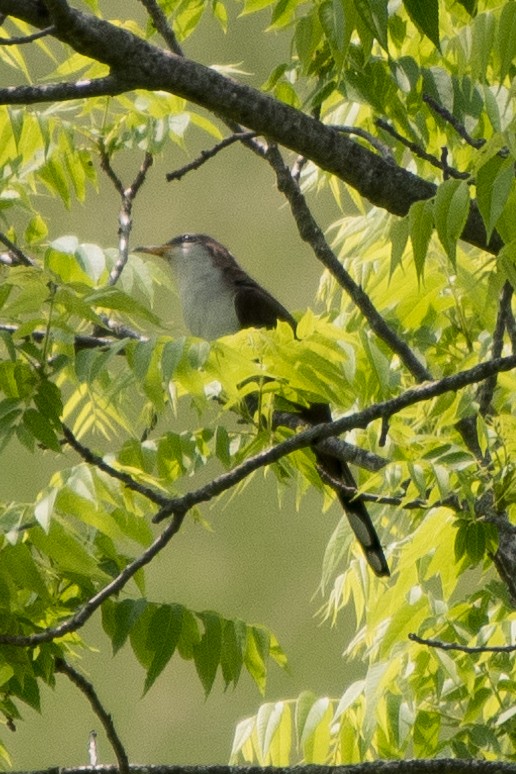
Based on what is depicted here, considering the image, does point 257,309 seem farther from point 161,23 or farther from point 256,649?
point 256,649

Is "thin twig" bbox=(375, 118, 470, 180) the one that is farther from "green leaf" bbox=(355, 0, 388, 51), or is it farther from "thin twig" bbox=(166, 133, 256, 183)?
"green leaf" bbox=(355, 0, 388, 51)

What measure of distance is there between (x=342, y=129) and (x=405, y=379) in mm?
739

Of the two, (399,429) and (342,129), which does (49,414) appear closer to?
(399,429)

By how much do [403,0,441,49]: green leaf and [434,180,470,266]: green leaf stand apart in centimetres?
31

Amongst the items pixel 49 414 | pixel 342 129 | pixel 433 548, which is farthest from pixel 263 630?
pixel 342 129

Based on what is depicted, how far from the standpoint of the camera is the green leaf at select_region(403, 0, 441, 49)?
150 centimetres

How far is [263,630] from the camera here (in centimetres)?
244

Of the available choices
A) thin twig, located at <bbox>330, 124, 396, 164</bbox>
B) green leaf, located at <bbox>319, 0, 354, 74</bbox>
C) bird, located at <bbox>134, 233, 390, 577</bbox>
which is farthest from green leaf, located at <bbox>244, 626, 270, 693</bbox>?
green leaf, located at <bbox>319, 0, 354, 74</bbox>

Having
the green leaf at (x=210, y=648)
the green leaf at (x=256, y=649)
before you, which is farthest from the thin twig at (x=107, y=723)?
the green leaf at (x=256, y=649)

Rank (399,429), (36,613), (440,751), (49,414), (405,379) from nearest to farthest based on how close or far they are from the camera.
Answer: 1. (49,414)
2. (36,613)
3. (399,429)
4. (440,751)
5. (405,379)

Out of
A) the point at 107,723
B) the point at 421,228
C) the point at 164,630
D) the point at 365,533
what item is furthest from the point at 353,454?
the point at 107,723

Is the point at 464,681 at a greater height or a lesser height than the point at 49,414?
lesser

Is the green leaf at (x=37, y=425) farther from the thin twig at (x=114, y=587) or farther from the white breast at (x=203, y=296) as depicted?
the white breast at (x=203, y=296)

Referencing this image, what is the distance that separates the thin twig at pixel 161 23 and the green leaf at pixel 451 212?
1.02 m
